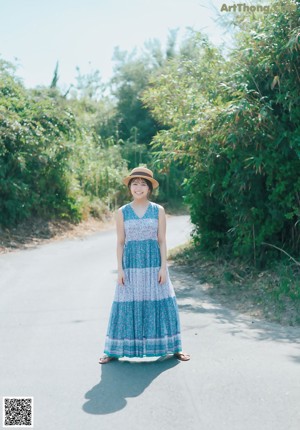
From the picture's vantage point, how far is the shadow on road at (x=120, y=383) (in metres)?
4.63

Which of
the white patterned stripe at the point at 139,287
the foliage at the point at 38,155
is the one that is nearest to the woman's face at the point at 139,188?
the white patterned stripe at the point at 139,287

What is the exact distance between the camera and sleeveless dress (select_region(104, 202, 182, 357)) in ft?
18.8

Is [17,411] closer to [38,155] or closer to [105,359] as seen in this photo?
[105,359]

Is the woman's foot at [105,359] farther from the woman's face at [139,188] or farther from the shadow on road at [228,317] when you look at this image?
the shadow on road at [228,317]

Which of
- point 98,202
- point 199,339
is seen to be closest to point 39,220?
point 98,202

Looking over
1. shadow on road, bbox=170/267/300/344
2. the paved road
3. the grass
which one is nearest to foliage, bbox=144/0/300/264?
the grass

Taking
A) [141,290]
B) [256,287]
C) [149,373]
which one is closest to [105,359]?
[149,373]

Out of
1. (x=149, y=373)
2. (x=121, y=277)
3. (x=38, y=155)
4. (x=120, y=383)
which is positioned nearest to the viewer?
(x=120, y=383)

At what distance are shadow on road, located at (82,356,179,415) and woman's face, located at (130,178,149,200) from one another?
1622mm

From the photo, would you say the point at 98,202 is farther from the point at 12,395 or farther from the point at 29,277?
the point at 12,395

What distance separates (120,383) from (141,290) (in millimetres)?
978

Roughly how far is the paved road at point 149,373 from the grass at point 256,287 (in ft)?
1.35

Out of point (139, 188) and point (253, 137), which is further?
point (253, 137)

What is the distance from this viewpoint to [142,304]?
18.9 feet
